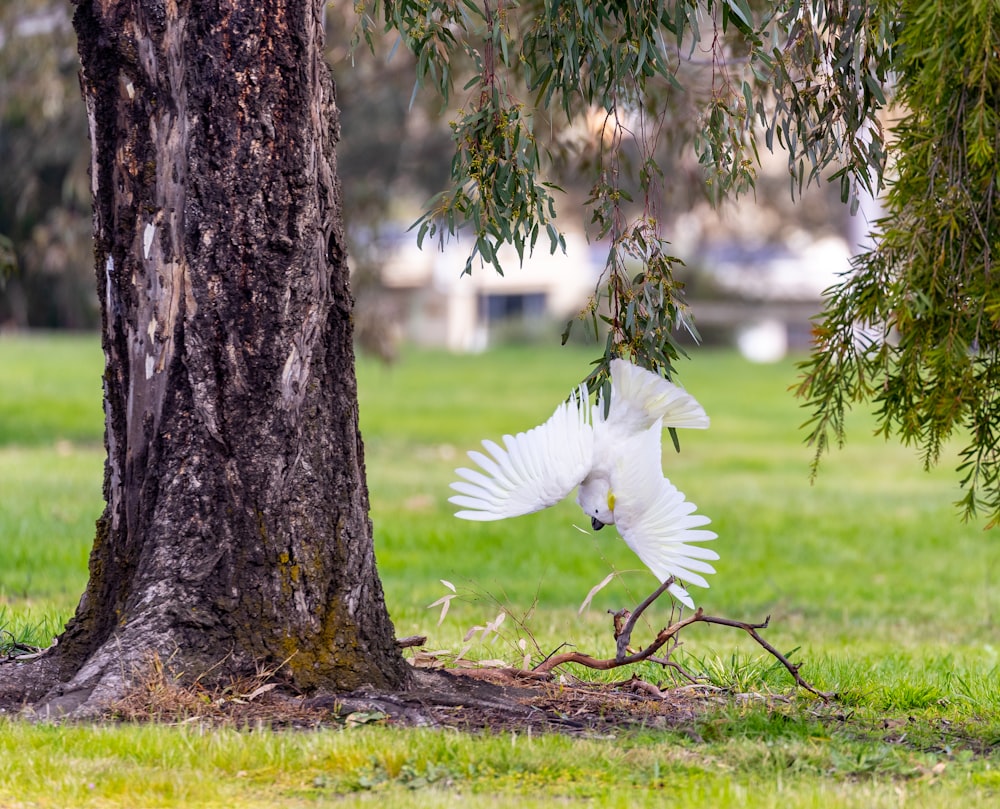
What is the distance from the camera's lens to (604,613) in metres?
8.84

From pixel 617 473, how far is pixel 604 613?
4640 mm

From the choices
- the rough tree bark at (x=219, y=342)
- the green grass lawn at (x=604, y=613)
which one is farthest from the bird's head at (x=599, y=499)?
the rough tree bark at (x=219, y=342)

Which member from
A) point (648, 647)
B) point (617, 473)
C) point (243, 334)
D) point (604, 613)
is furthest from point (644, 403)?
point (604, 613)

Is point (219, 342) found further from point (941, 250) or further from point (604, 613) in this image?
point (604, 613)

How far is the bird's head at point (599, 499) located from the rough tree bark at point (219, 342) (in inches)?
28.9

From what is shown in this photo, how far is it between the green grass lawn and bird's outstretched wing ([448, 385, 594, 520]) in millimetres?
486

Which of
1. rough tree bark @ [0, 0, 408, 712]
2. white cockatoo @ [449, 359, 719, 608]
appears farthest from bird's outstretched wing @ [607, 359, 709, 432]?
rough tree bark @ [0, 0, 408, 712]

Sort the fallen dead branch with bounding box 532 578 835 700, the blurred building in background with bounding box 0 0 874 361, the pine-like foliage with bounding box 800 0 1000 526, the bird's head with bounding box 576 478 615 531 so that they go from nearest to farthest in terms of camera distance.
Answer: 1. the pine-like foliage with bounding box 800 0 1000 526
2. the bird's head with bounding box 576 478 615 531
3. the fallen dead branch with bounding box 532 578 835 700
4. the blurred building in background with bounding box 0 0 874 361

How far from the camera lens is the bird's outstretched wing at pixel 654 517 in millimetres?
4242

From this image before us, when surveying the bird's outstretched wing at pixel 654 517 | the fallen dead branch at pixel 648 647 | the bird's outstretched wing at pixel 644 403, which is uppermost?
the bird's outstretched wing at pixel 644 403

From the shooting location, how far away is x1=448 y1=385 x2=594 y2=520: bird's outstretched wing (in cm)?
425

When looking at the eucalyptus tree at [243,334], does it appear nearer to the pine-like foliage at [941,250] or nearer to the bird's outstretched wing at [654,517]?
the pine-like foliage at [941,250]

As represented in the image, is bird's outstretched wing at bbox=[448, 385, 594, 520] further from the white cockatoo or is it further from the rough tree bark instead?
the rough tree bark

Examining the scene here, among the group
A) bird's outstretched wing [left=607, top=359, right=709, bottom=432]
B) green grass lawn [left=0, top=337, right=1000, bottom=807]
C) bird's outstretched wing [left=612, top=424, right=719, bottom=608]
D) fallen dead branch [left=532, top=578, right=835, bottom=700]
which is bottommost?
green grass lawn [left=0, top=337, right=1000, bottom=807]
